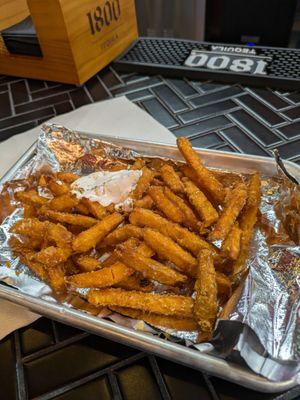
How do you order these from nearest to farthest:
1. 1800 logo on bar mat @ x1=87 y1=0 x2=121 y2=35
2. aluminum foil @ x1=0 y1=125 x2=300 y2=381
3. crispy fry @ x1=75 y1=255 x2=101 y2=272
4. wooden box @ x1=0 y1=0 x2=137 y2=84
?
aluminum foil @ x1=0 y1=125 x2=300 y2=381, crispy fry @ x1=75 y1=255 x2=101 y2=272, wooden box @ x1=0 y1=0 x2=137 y2=84, 1800 logo on bar mat @ x1=87 y1=0 x2=121 y2=35

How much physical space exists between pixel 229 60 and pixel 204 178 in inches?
47.6

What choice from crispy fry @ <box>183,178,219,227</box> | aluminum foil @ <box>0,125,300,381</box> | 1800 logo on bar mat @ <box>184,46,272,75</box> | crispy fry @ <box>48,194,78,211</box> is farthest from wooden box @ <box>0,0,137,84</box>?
crispy fry @ <box>183,178,219,227</box>

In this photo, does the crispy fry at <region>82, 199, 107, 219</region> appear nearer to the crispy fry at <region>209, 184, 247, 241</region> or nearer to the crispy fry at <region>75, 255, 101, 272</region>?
the crispy fry at <region>75, 255, 101, 272</region>

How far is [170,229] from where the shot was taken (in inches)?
36.2

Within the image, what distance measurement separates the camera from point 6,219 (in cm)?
117

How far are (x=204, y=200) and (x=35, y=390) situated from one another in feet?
2.10

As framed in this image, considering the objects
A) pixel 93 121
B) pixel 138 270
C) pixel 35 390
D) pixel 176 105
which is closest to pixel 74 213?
pixel 138 270

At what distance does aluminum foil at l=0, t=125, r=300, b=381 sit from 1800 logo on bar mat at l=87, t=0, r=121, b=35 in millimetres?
951

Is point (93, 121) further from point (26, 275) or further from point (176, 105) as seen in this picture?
point (26, 275)

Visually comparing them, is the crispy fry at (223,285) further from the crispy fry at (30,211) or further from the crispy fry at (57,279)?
the crispy fry at (30,211)

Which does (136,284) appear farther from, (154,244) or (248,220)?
(248,220)

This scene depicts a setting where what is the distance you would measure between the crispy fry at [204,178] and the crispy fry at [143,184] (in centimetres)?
13

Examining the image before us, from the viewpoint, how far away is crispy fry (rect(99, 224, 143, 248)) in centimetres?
93

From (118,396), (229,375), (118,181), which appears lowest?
(118,396)
